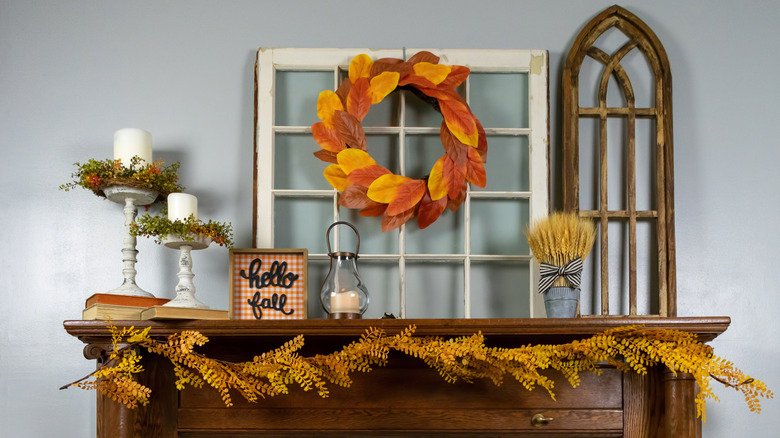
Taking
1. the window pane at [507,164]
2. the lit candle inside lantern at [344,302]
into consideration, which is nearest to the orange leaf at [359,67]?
the window pane at [507,164]

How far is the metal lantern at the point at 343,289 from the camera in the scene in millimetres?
2096

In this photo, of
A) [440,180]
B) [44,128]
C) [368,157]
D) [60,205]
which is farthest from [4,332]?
[440,180]

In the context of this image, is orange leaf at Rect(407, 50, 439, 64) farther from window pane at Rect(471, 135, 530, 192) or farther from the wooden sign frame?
the wooden sign frame

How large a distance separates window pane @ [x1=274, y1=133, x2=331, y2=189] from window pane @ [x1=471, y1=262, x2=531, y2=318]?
55 centimetres

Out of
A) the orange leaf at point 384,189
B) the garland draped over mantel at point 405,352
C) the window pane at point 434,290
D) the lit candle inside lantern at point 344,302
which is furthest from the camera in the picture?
the window pane at point 434,290

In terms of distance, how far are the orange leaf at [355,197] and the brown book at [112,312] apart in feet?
2.13

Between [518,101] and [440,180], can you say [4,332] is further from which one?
[518,101]

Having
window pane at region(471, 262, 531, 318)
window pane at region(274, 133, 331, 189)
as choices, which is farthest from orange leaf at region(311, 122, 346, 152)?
window pane at region(471, 262, 531, 318)

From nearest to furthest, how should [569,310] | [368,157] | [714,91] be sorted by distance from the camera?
[569,310]
[368,157]
[714,91]

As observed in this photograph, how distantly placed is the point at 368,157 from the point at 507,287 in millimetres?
579

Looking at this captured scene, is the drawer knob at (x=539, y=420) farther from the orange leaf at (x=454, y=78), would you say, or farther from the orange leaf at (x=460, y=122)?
the orange leaf at (x=454, y=78)

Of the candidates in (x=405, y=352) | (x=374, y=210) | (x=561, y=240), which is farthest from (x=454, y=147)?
(x=405, y=352)

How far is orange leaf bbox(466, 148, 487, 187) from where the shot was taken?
2.29 m

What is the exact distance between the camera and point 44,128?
2412mm
